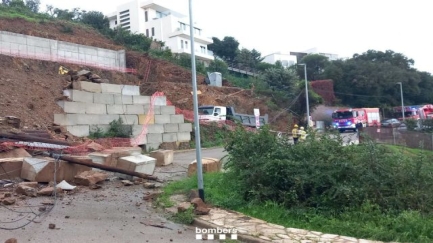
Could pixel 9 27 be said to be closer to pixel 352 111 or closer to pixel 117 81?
pixel 117 81

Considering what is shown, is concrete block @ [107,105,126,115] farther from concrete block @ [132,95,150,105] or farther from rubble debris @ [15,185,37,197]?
rubble debris @ [15,185,37,197]

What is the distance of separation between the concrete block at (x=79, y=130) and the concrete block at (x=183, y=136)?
5.86m

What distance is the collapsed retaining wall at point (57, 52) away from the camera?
23734 millimetres

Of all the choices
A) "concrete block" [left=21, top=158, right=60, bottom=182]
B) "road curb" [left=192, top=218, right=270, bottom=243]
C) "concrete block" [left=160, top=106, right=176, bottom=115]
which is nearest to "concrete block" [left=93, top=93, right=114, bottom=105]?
"concrete block" [left=160, top=106, right=176, bottom=115]

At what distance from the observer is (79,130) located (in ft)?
60.4

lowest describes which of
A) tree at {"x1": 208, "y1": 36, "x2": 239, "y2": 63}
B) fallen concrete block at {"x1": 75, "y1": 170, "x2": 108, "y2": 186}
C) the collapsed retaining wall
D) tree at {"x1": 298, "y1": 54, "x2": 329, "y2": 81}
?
fallen concrete block at {"x1": 75, "y1": 170, "x2": 108, "y2": 186}

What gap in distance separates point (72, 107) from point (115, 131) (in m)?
2.30

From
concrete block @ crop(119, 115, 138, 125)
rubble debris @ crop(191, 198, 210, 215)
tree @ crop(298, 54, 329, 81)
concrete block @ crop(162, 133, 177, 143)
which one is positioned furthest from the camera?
tree @ crop(298, 54, 329, 81)

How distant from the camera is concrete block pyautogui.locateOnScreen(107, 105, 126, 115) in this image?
20.2 m

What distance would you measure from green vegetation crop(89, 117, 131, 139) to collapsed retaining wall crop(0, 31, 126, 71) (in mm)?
7635

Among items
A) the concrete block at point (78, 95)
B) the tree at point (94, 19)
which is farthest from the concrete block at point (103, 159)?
the tree at point (94, 19)

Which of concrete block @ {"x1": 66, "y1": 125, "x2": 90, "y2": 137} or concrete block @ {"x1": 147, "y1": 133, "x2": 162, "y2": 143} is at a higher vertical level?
concrete block @ {"x1": 66, "y1": 125, "x2": 90, "y2": 137}

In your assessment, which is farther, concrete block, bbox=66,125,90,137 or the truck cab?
the truck cab

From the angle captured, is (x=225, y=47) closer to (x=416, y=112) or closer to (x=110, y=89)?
(x=416, y=112)
